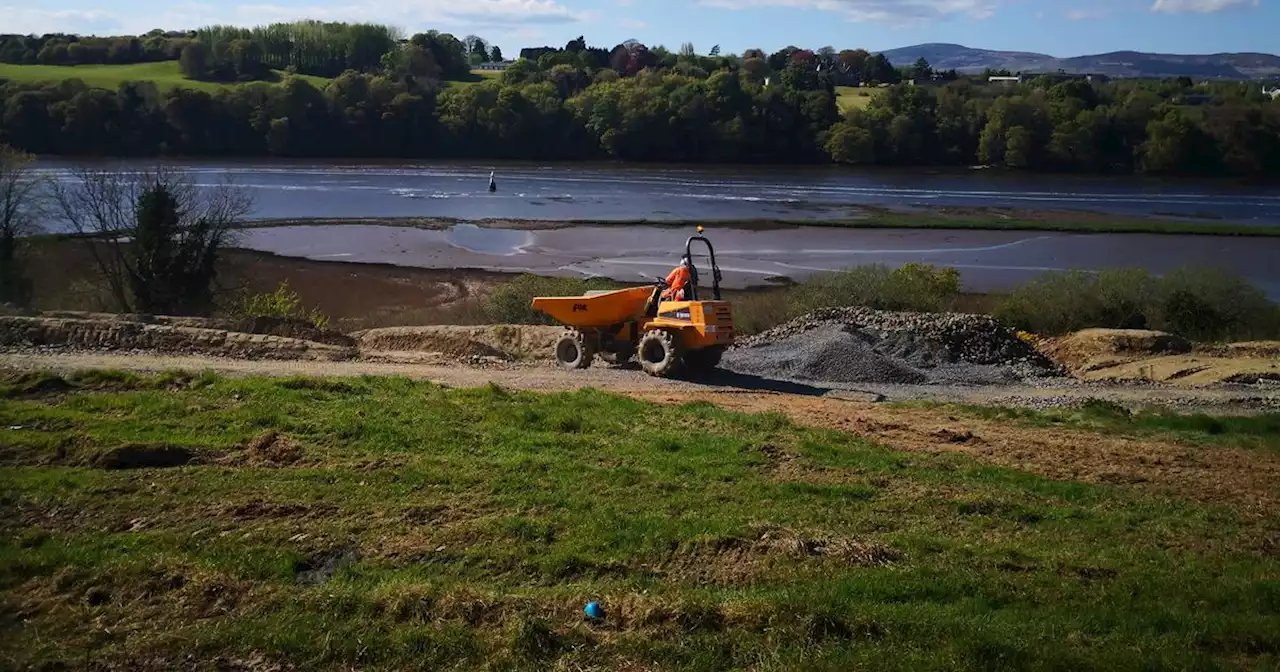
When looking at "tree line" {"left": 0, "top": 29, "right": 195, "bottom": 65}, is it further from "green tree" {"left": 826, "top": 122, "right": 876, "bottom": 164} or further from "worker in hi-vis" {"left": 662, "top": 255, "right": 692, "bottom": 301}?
"worker in hi-vis" {"left": 662, "top": 255, "right": 692, "bottom": 301}

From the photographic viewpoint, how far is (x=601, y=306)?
22.4 metres

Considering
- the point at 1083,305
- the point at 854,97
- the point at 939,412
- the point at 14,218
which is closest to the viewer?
the point at 939,412

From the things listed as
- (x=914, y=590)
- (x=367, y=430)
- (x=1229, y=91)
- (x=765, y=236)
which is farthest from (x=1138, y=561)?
(x=1229, y=91)

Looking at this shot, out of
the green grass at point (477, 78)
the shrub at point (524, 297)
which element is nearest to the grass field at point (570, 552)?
the shrub at point (524, 297)

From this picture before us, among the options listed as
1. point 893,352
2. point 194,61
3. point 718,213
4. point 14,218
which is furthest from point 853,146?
point 893,352

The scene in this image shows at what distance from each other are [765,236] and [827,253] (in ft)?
20.2

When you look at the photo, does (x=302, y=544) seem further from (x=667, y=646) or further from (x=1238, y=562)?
(x=1238, y=562)

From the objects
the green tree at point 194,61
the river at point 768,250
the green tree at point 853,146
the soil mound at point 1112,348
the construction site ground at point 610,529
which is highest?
the green tree at point 194,61

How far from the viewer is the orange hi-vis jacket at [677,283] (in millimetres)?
21391

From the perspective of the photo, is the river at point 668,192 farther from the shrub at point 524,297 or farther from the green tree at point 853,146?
the shrub at point 524,297

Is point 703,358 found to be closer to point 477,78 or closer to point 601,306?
point 601,306

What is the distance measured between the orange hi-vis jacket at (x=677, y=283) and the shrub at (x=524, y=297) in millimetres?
9396

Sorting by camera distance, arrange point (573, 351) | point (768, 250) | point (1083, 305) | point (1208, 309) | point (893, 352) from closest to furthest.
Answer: point (573, 351) < point (893, 352) < point (1208, 309) < point (1083, 305) < point (768, 250)

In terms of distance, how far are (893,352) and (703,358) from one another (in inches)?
169
